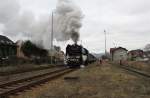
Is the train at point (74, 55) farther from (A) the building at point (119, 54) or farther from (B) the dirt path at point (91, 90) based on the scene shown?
(A) the building at point (119, 54)

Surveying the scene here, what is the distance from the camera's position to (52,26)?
56.9 meters

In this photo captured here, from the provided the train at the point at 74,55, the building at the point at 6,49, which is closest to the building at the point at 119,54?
the building at the point at 6,49

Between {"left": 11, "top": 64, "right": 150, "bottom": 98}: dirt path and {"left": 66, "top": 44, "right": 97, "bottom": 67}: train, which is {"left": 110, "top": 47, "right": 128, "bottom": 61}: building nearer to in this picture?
{"left": 66, "top": 44, "right": 97, "bottom": 67}: train

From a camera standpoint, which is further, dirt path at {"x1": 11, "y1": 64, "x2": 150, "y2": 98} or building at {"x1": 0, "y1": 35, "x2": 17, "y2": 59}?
building at {"x1": 0, "y1": 35, "x2": 17, "y2": 59}

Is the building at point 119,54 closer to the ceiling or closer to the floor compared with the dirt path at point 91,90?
closer to the ceiling

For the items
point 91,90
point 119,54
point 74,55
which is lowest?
point 91,90

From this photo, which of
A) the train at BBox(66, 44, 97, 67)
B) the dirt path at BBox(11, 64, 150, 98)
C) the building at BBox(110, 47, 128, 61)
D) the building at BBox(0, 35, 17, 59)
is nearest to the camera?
the dirt path at BBox(11, 64, 150, 98)

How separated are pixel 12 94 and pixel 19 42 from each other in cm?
5526

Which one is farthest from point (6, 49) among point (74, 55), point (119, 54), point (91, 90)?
point (119, 54)

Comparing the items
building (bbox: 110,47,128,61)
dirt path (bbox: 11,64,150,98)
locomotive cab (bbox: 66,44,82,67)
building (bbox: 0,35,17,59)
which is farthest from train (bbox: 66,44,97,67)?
building (bbox: 110,47,128,61)

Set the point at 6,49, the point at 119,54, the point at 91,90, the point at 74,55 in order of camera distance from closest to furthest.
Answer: the point at 91,90 → the point at 74,55 → the point at 6,49 → the point at 119,54

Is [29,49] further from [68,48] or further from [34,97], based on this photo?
[34,97]

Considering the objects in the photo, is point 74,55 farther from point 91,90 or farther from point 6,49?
point 91,90

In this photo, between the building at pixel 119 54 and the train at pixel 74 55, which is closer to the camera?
the train at pixel 74 55
